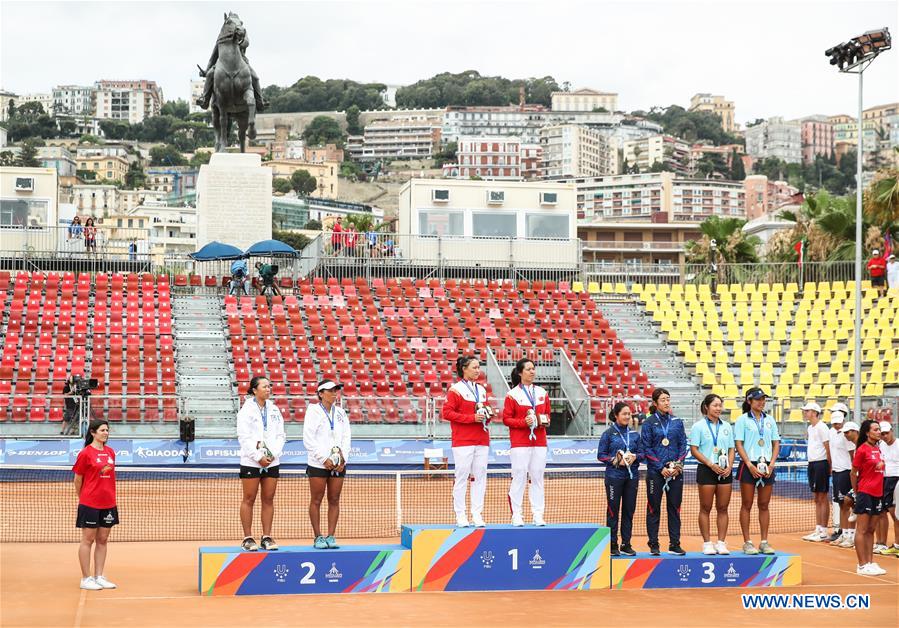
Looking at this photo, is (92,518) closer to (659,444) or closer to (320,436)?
(320,436)

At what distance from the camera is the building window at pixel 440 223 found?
4106 cm

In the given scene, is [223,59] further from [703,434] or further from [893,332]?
[703,434]

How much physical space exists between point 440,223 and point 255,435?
28.5 metres

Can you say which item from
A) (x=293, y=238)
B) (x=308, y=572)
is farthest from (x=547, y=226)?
(x=293, y=238)

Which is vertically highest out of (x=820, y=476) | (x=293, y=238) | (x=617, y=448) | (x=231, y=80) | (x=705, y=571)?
(x=293, y=238)

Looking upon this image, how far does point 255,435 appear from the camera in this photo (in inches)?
516

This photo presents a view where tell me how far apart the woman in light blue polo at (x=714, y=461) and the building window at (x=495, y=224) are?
2769 cm

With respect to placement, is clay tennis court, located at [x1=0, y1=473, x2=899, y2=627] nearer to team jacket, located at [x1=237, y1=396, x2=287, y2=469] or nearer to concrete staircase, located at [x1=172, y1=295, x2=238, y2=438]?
team jacket, located at [x1=237, y1=396, x2=287, y2=469]

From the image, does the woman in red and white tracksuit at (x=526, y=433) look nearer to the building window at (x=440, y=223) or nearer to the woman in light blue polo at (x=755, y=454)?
the woman in light blue polo at (x=755, y=454)

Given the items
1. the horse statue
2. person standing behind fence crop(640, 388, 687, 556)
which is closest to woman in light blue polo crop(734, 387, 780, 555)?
person standing behind fence crop(640, 388, 687, 556)

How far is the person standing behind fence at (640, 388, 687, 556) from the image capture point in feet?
45.0

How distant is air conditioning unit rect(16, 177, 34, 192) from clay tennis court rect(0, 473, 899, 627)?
20.6 meters

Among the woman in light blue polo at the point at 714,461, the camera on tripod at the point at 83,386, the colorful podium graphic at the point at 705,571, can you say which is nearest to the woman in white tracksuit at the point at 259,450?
the colorful podium graphic at the point at 705,571

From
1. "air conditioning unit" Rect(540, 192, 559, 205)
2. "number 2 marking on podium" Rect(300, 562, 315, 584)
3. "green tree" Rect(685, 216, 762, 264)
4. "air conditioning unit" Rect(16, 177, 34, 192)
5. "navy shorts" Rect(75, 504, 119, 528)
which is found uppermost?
"air conditioning unit" Rect(16, 177, 34, 192)
